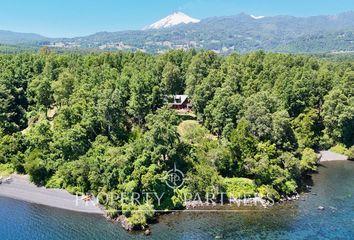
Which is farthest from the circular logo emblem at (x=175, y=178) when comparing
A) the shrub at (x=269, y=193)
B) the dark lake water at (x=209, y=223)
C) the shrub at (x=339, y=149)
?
the shrub at (x=339, y=149)

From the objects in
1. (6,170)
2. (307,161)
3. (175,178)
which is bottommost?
(6,170)

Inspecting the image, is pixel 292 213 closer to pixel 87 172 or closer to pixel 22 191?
pixel 87 172

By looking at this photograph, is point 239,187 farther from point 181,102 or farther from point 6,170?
point 6,170

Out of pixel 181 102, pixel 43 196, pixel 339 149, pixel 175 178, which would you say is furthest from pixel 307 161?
pixel 43 196

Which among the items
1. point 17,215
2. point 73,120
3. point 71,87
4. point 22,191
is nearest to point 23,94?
point 71,87

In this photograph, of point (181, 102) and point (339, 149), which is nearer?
point (339, 149)

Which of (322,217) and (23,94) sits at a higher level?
(23,94)
